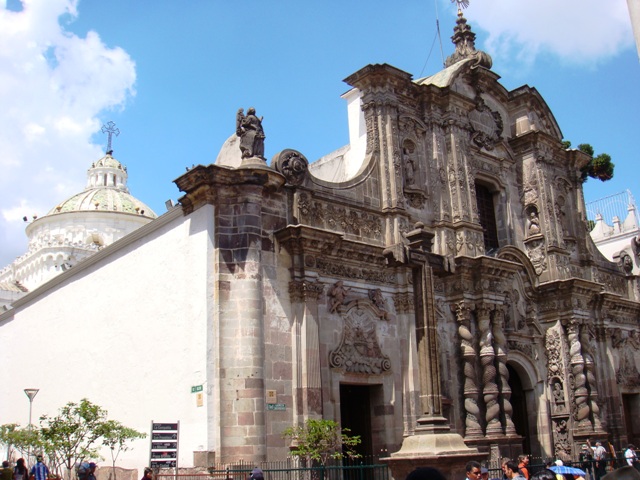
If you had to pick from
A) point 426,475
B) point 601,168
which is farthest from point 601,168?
point 426,475

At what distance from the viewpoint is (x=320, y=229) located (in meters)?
17.2

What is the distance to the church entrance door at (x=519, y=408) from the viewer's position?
22.6 m

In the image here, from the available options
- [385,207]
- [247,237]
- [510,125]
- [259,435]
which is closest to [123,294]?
[247,237]

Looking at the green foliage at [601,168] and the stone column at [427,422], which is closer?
the stone column at [427,422]

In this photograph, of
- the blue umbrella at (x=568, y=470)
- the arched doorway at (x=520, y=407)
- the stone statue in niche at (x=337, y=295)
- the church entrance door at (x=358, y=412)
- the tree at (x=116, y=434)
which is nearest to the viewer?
the blue umbrella at (x=568, y=470)

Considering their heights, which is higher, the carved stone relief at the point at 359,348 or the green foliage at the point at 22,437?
the carved stone relief at the point at 359,348

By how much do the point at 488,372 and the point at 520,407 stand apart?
11.5 feet

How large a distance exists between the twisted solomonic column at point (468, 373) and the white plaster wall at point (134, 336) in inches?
306

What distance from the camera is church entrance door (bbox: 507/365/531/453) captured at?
22.6 metres

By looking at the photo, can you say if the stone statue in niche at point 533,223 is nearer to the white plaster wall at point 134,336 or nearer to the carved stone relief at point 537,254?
the carved stone relief at point 537,254

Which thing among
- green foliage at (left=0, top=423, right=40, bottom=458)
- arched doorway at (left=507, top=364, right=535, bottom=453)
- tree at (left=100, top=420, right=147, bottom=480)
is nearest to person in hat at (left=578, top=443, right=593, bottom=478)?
arched doorway at (left=507, top=364, right=535, bottom=453)

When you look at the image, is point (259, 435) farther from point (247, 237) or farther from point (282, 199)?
point (282, 199)

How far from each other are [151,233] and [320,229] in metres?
4.41

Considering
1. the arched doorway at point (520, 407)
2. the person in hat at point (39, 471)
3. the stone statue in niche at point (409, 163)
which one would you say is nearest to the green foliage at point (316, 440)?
the person in hat at point (39, 471)
